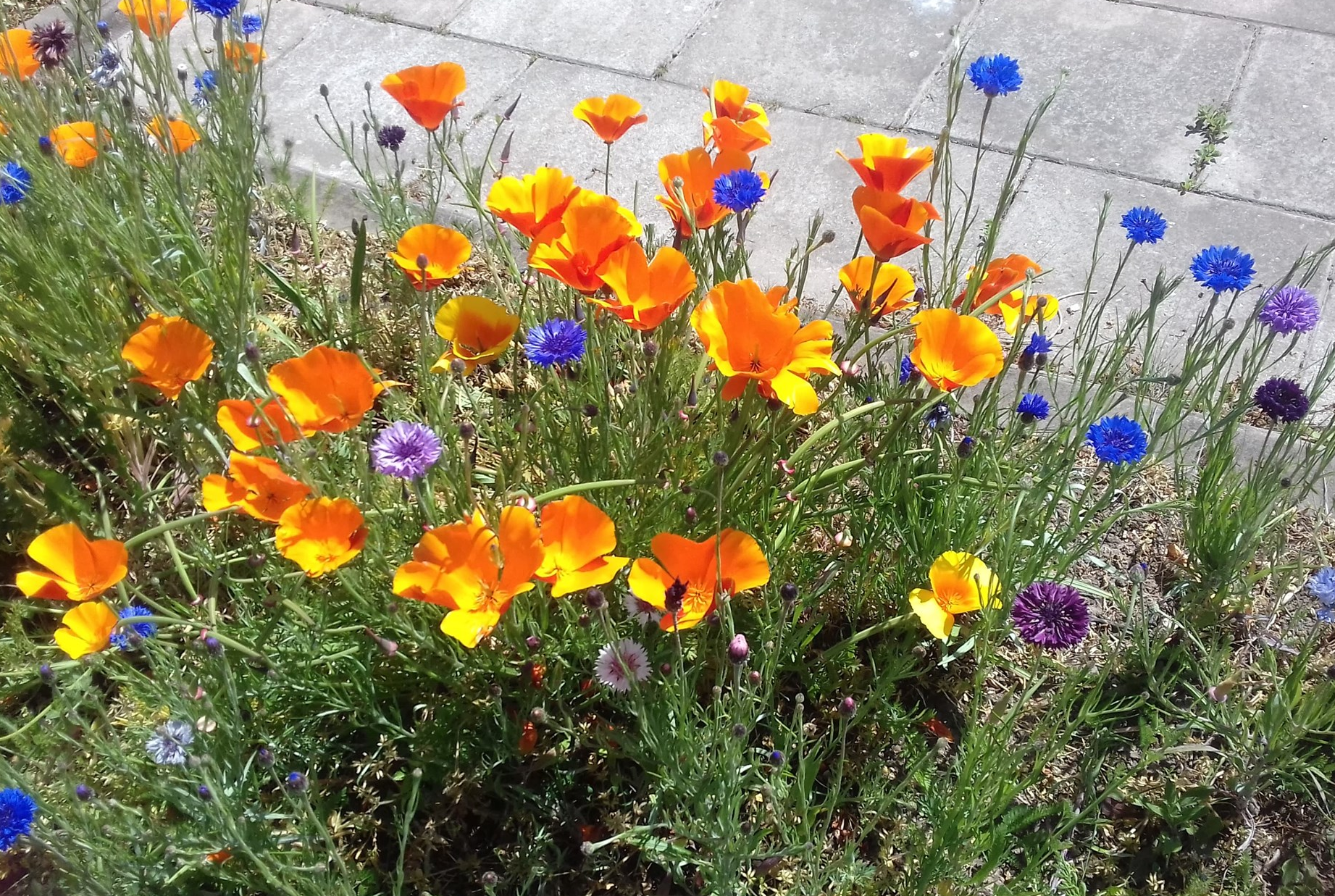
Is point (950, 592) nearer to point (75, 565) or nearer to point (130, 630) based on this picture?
point (130, 630)

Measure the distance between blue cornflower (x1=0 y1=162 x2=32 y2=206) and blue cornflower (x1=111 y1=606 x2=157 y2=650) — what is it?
927 millimetres

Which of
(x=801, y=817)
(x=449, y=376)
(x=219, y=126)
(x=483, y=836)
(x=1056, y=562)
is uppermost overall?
(x=219, y=126)

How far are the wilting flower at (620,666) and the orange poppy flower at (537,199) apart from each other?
2.18ft

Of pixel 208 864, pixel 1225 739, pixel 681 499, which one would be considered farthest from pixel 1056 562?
pixel 208 864

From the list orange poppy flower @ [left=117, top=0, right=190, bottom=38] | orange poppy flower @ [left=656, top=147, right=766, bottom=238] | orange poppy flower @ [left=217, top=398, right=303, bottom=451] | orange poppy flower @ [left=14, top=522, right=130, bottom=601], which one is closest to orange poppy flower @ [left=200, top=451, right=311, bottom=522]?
orange poppy flower @ [left=217, top=398, right=303, bottom=451]

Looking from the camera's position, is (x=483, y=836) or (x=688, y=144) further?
(x=688, y=144)

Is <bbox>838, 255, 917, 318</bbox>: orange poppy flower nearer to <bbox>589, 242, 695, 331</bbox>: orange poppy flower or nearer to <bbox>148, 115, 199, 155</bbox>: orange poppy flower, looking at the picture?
<bbox>589, 242, 695, 331</bbox>: orange poppy flower

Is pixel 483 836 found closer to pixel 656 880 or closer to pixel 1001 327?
pixel 656 880

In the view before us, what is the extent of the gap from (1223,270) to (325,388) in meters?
1.61

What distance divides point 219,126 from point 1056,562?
6.64 feet

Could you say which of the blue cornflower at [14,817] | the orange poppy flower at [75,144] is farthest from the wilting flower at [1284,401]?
the orange poppy flower at [75,144]

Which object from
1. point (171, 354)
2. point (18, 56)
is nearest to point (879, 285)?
point (171, 354)

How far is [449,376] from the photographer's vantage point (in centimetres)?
178

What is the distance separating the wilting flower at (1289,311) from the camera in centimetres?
183
